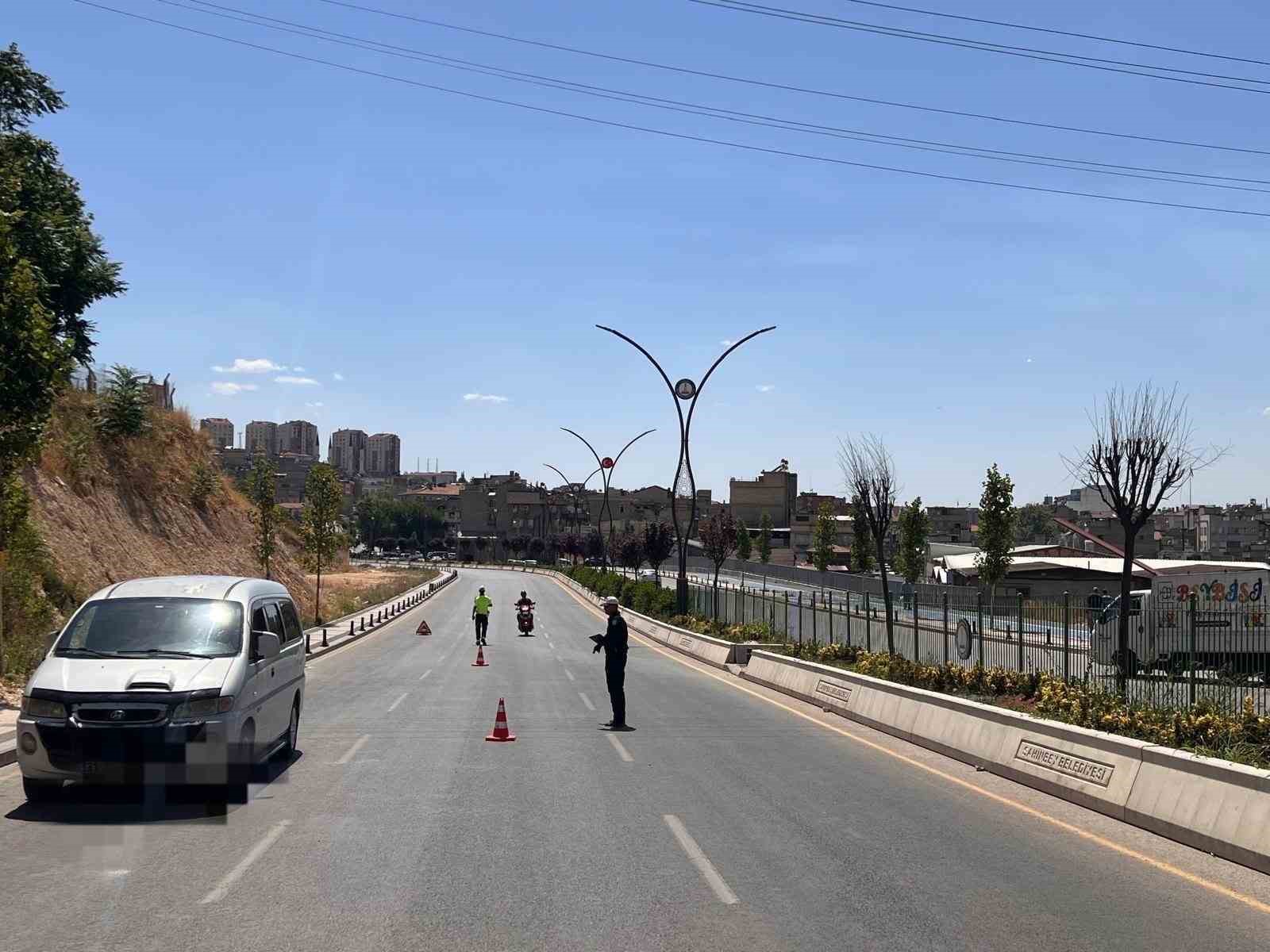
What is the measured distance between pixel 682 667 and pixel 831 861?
887 inches

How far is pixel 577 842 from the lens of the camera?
9281 millimetres

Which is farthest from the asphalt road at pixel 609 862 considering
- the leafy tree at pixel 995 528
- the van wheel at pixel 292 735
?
the leafy tree at pixel 995 528

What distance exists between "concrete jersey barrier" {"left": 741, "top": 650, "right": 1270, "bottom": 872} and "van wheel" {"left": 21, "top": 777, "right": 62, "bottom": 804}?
9.79 meters

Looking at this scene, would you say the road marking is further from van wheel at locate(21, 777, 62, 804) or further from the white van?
van wheel at locate(21, 777, 62, 804)

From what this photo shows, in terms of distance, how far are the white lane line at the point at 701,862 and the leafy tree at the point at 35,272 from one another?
42.7ft

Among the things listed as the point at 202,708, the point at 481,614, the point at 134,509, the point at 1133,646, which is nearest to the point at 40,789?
the point at 202,708

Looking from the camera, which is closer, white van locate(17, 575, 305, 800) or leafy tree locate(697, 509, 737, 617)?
white van locate(17, 575, 305, 800)

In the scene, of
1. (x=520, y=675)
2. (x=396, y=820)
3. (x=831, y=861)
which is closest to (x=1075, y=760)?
(x=831, y=861)

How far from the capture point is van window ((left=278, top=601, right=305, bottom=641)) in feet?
45.0

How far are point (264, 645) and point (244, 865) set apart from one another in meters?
3.56

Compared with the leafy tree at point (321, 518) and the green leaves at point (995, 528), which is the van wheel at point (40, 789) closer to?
the leafy tree at point (321, 518)

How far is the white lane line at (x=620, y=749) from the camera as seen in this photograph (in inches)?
556

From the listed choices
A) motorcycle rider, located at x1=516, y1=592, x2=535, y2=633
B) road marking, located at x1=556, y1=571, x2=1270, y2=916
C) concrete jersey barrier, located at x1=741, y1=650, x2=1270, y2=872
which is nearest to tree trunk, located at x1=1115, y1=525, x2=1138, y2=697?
concrete jersey barrier, located at x1=741, y1=650, x2=1270, y2=872

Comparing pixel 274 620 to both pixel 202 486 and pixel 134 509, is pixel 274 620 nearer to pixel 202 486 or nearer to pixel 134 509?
pixel 134 509
